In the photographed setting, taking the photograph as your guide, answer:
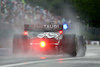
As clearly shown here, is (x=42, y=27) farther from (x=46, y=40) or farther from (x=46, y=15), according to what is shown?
(x=46, y=15)

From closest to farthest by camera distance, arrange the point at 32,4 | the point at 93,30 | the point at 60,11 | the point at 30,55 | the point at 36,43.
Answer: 1. the point at 36,43
2. the point at 30,55
3. the point at 93,30
4. the point at 32,4
5. the point at 60,11

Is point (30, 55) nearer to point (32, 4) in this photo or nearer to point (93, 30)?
point (93, 30)

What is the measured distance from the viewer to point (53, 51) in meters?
17.8

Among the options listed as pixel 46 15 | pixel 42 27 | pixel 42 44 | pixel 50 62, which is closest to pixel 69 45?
pixel 42 44

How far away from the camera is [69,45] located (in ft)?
58.1

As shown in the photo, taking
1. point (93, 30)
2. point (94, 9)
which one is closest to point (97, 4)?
point (94, 9)

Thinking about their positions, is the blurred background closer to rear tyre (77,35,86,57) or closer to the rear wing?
rear tyre (77,35,86,57)

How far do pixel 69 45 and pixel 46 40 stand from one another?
1.10 meters

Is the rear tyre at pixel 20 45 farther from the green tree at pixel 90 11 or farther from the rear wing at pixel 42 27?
the green tree at pixel 90 11

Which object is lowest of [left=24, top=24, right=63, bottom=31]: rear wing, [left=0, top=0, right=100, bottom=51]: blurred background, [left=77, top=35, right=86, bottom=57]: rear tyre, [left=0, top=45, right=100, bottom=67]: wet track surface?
[left=0, top=45, right=100, bottom=67]: wet track surface

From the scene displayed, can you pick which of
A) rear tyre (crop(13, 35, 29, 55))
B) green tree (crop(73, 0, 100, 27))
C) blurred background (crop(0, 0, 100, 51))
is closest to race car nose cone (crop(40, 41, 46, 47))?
rear tyre (crop(13, 35, 29, 55))

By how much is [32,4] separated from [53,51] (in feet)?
181

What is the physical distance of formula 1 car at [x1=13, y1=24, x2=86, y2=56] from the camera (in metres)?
17.5

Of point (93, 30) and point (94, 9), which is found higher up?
point (94, 9)
